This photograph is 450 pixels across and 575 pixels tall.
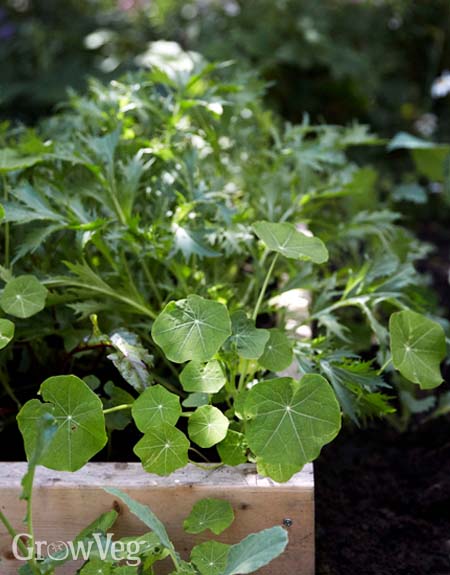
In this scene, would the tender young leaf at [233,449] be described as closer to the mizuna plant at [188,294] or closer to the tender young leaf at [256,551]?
the mizuna plant at [188,294]

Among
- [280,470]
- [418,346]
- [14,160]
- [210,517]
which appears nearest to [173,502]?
[210,517]

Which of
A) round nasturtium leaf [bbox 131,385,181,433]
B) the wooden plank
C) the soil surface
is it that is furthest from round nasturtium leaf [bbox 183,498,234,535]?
the soil surface

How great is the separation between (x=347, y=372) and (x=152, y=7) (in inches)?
128

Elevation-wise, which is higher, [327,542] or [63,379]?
[63,379]

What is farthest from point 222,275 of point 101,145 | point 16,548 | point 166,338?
point 16,548

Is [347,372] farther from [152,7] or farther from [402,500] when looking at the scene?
[152,7]

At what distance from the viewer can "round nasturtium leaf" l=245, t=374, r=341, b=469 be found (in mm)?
1107

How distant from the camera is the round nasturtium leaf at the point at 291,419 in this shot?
3.63ft

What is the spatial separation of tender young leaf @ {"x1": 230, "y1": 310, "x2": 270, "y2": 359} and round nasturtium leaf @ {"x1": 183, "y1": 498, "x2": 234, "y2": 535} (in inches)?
8.4

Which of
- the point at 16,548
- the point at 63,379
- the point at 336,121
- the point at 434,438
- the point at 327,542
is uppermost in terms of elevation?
the point at 63,379

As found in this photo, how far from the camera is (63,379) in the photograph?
1.15 metres

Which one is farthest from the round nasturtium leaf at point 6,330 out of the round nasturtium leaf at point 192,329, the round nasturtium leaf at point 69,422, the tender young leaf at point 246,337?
the tender young leaf at point 246,337

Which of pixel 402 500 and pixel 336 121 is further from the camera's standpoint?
pixel 336 121

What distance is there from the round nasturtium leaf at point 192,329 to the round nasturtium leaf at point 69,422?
13 cm
